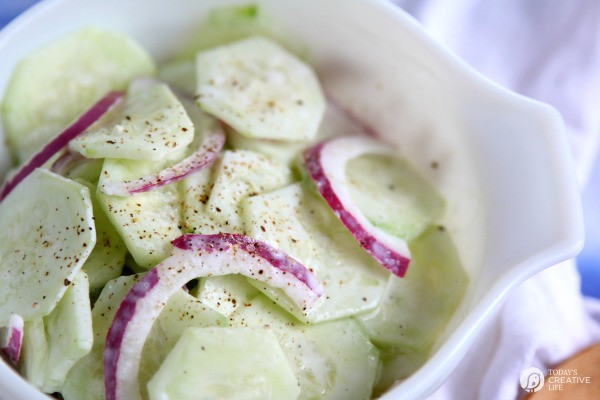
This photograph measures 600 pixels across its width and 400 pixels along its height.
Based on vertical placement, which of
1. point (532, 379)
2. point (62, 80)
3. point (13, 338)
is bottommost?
point (532, 379)

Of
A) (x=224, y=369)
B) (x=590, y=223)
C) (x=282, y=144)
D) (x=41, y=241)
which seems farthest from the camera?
(x=590, y=223)

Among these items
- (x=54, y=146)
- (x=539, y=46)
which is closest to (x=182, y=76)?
(x=54, y=146)

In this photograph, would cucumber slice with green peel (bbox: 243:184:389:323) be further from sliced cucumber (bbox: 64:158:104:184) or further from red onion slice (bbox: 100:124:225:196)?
sliced cucumber (bbox: 64:158:104:184)

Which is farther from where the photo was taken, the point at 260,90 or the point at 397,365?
the point at 260,90

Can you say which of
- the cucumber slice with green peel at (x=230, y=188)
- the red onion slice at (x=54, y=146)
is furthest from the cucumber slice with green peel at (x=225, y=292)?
the red onion slice at (x=54, y=146)

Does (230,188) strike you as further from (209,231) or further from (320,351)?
(320,351)

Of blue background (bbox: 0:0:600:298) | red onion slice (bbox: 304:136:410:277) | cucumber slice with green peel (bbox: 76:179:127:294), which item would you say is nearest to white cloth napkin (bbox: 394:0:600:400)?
blue background (bbox: 0:0:600:298)

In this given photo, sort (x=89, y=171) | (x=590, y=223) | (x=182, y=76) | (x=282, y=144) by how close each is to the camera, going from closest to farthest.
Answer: (x=89, y=171) < (x=282, y=144) < (x=182, y=76) < (x=590, y=223)

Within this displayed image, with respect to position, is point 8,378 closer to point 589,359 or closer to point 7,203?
point 7,203

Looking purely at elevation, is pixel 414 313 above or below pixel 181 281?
below
